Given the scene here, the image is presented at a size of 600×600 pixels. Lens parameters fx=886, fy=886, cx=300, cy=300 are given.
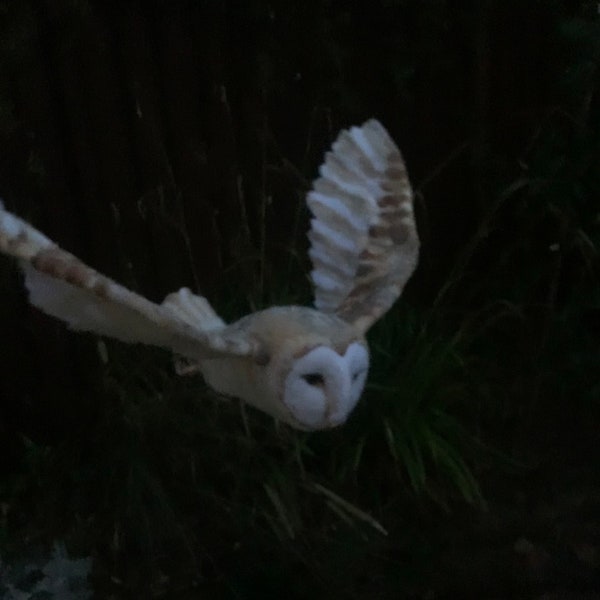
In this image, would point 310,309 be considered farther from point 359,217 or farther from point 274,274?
point 274,274

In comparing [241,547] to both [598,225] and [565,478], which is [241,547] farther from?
[598,225]

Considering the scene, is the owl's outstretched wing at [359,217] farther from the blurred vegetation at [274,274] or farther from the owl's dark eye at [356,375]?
the blurred vegetation at [274,274]

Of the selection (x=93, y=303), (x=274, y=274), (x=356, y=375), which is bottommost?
(x=274, y=274)

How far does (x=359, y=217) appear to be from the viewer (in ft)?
2.81

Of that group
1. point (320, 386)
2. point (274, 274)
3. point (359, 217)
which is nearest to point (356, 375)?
point (320, 386)

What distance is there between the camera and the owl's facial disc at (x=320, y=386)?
2.32ft

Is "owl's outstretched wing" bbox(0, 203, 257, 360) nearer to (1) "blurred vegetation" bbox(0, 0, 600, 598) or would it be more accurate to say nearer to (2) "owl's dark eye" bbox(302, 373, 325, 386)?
(2) "owl's dark eye" bbox(302, 373, 325, 386)

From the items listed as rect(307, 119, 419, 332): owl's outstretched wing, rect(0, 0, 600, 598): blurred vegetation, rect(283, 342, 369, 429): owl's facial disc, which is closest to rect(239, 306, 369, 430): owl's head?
rect(283, 342, 369, 429): owl's facial disc

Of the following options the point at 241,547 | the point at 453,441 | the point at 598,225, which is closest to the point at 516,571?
the point at 453,441

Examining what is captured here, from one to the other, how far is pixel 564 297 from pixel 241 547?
80cm

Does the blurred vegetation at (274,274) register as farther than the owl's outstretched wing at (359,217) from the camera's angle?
Yes

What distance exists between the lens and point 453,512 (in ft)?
4.60

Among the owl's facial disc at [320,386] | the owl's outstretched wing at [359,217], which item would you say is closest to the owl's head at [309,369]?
the owl's facial disc at [320,386]

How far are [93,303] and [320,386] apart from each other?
0.63 ft
